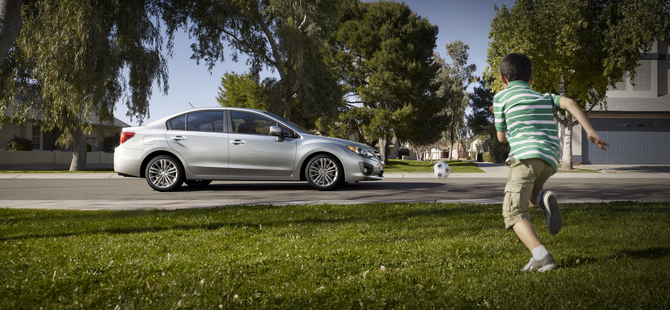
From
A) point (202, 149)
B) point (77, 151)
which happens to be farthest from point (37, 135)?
point (202, 149)

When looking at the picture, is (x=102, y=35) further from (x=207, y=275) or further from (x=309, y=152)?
(x=207, y=275)

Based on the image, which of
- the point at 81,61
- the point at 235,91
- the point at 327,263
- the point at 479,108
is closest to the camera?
the point at 327,263

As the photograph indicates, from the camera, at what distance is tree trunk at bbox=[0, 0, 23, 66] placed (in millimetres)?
5406

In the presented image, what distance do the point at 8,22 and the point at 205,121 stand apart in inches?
161

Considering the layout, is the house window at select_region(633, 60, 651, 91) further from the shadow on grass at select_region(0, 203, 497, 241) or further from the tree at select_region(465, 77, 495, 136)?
the shadow on grass at select_region(0, 203, 497, 241)

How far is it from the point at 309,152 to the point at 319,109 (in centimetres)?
1077

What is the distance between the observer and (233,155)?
8930 millimetres

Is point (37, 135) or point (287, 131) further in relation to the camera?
point (37, 135)

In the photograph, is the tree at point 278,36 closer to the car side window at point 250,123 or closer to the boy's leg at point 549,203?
the car side window at point 250,123

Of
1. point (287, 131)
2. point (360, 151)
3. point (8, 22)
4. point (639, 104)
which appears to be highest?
point (639, 104)

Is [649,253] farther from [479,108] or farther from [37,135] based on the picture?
[479,108]

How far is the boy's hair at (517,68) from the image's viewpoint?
3283 mm

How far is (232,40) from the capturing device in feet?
63.3

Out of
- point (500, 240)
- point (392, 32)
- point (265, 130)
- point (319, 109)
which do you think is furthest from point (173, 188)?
point (392, 32)
